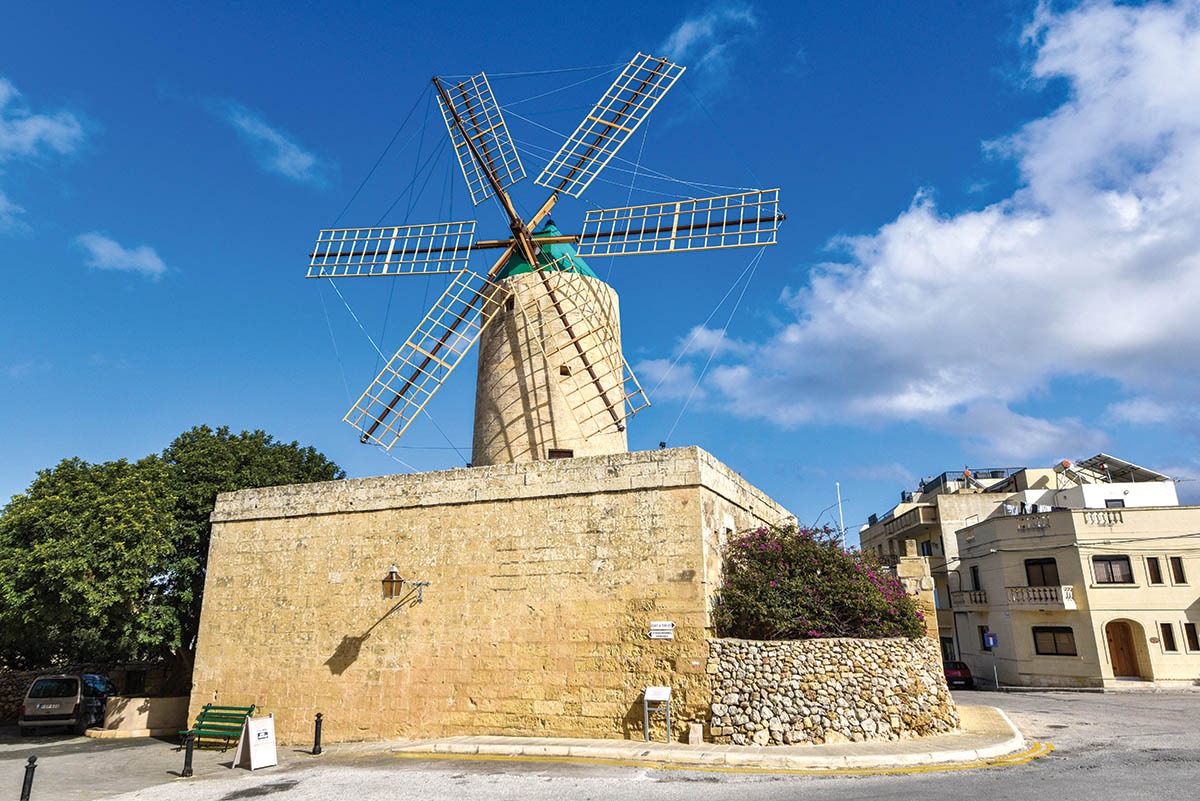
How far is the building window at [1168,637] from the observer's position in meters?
22.2

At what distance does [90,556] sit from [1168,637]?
2947 centimetres

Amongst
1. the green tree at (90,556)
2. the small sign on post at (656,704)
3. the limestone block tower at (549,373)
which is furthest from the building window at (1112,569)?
the green tree at (90,556)

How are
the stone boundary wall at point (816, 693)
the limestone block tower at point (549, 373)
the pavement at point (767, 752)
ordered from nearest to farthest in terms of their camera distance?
1. the pavement at point (767, 752)
2. the stone boundary wall at point (816, 693)
3. the limestone block tower at point (549, 373)

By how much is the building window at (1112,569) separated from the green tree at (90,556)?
26.6m

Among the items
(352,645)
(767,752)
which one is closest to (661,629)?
(767,752)

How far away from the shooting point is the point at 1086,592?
2281cm

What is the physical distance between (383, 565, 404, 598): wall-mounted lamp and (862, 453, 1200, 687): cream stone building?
21316 mm

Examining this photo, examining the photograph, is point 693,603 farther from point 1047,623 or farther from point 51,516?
point 1047,623

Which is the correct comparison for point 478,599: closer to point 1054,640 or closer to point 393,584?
point 393,584

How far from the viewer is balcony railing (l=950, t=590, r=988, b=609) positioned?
26261 mm

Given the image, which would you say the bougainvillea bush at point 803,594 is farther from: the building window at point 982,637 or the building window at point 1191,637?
the building window at point 982,637

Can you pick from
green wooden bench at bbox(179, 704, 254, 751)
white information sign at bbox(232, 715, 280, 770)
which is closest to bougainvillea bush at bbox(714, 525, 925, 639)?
white information sign at bbox(232, 715, 280, 770)

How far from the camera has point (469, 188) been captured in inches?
667

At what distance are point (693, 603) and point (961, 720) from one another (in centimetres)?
560
